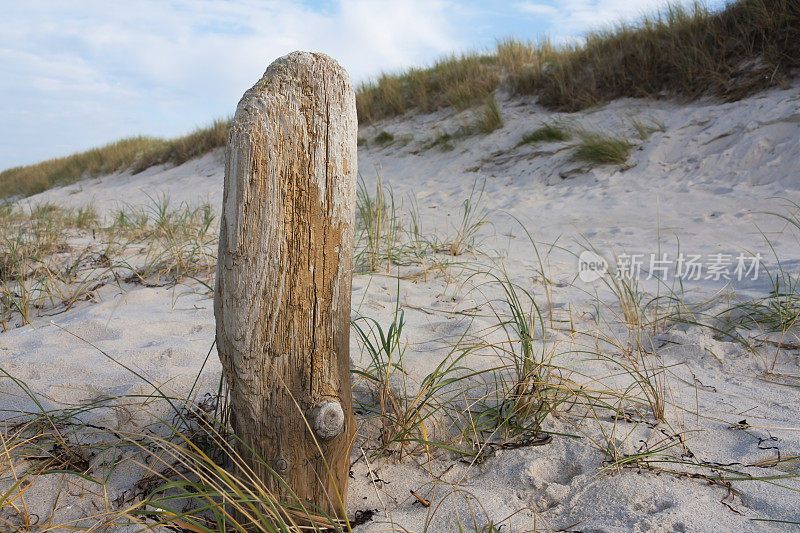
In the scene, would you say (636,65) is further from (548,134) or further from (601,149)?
(601,149)

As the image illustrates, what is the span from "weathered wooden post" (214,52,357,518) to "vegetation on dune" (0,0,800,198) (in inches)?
278

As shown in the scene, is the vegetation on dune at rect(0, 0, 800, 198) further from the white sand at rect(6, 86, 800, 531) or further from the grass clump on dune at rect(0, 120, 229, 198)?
the grass clump on dune at rect(0, 120, 229, 198)

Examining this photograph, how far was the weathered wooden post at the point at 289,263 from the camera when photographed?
131cm

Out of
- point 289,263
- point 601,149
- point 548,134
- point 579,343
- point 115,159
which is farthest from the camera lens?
point 115,159

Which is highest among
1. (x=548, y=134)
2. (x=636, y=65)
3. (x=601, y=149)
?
(x=636, y=65)

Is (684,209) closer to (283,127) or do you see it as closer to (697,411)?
(697,411)

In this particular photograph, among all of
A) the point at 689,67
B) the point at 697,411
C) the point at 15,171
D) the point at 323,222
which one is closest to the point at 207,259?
the point at 323,222

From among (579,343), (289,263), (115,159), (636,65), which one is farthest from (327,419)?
(115,159)

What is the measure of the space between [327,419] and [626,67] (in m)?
7.93

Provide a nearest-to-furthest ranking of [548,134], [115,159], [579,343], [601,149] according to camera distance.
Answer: [579,343]
[601,149]
[548,134]
[115,159]

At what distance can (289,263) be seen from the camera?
1337mm

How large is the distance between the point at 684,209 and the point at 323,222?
16.8 ft

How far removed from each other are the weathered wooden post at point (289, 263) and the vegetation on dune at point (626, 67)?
706 centimetres

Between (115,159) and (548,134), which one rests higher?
(115,159)
